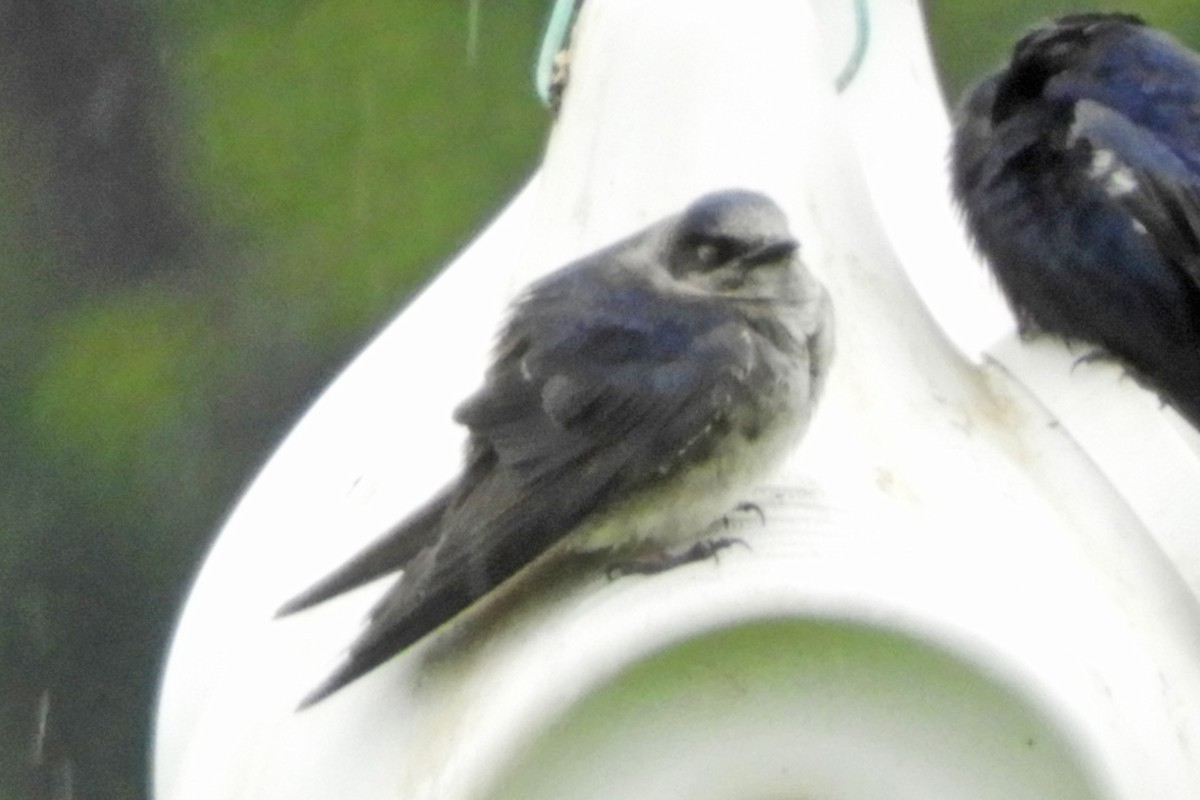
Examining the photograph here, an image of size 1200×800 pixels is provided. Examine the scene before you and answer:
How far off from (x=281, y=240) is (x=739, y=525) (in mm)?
2411

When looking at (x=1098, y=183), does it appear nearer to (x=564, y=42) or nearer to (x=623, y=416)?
(x=564, y=42)

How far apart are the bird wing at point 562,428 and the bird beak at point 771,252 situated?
33mm

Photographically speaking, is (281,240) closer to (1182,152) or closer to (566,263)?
(1182,152)

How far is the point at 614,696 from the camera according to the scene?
1227mm

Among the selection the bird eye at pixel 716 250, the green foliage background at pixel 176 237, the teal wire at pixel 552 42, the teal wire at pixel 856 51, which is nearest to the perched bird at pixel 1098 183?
the teal wire at pixel 856 51

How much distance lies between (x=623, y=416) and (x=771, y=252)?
0.41 ft

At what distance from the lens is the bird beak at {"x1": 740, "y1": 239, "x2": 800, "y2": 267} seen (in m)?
1.32

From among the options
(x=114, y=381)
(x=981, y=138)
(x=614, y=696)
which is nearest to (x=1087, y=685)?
(x=614, y=696)

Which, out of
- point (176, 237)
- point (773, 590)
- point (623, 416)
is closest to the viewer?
point (773, 590)

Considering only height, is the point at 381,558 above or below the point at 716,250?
below

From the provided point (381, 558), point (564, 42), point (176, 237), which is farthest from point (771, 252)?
point (176, 237)

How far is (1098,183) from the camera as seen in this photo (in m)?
1.98

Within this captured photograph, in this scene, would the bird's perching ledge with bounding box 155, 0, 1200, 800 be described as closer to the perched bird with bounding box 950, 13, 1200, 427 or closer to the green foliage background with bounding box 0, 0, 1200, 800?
the perched bird with bounding box 950, 13, 1200, 427

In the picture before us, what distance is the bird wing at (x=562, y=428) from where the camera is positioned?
1268mm
